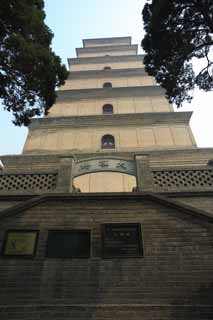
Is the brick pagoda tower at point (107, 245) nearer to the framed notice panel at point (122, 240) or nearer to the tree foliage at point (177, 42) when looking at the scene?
the framed notice panel at point (122, 240)

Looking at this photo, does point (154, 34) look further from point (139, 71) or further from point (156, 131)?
point (139, 71)

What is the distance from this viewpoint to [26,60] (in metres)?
7.33

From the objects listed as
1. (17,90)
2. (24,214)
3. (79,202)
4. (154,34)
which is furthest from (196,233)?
(17,90)

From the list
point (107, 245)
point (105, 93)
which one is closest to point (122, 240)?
point (107, 245)

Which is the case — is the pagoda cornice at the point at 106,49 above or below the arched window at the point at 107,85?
above

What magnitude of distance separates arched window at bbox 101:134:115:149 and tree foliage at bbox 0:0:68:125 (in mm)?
5541

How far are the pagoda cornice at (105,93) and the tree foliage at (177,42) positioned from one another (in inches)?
335

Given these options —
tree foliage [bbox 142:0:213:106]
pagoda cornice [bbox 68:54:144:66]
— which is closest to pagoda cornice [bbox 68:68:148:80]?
pagoda cornice [bbox 68:54:144:66]

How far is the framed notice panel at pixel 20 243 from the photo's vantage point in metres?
5.12

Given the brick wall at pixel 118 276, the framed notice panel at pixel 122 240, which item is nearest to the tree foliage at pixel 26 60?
the brick wall at pixel 118 276

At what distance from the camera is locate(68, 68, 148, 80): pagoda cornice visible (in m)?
19.7

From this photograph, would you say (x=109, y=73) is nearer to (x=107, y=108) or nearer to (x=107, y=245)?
(x=107, y=108)

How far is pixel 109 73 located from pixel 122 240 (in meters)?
16.9

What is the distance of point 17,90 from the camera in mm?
8148
